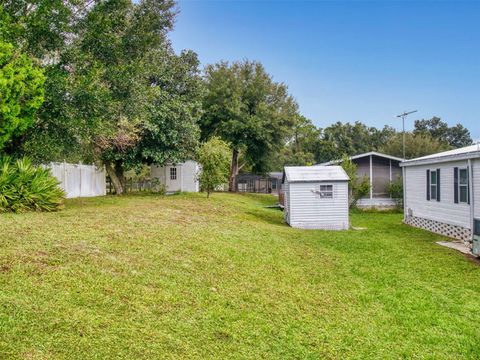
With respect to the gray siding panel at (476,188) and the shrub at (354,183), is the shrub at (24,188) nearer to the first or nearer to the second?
the gray siding panel at (476,188)

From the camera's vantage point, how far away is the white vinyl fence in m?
16.9

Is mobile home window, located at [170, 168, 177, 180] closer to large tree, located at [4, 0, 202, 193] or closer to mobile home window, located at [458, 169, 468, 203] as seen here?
large tree, located at [4, 0, 202, 193]

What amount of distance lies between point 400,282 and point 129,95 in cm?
1037

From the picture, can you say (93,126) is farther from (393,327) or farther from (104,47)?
(393,327)

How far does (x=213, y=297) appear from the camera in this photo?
5332 mm

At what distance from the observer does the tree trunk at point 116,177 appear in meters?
21.3

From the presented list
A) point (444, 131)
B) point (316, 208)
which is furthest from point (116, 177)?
point (444, 131)

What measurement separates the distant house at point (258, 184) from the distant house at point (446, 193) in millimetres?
24983

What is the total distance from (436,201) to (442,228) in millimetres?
991

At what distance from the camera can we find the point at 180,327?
4.28 metres

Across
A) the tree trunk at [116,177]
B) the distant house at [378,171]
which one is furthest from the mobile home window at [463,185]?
the tree trunk at [116,177]

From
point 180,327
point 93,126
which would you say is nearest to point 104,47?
point 93,126

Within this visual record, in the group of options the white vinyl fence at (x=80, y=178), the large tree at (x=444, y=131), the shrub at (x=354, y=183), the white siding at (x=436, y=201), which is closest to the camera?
the white siding at (x=436, y=201)

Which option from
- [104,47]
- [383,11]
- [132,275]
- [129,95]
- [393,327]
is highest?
[383,11]
